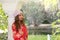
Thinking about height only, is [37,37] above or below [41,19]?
below

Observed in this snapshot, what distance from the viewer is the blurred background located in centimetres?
270

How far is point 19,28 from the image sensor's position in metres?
2.72

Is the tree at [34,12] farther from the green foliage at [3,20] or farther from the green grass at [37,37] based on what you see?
the green foliage at [3,20]

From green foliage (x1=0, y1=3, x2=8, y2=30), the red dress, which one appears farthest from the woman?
green foliage (x1=0, y1=3, x2=8, y2=30)

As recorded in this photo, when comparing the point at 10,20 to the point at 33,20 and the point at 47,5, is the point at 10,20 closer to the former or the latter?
the point at 33,20

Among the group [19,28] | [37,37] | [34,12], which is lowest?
[37,37]

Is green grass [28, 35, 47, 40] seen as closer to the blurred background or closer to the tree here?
the blurred background

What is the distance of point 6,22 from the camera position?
9.04 feet

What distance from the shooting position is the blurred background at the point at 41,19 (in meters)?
2.70

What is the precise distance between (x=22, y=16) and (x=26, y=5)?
0.14 meters

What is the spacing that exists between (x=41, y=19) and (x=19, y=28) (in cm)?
29

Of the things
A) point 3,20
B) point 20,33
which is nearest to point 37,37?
point 20,33

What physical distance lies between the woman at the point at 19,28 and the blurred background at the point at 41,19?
5cm

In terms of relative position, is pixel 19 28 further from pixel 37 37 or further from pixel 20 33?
pixel 37 37
